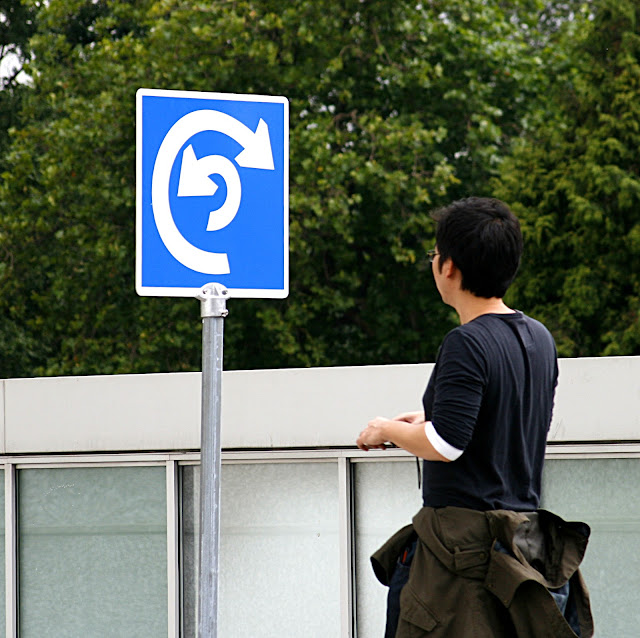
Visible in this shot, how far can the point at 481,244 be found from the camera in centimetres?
288

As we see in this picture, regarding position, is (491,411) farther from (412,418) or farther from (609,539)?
(609,539)

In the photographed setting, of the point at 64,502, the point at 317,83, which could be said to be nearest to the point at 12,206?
the point at 317,83

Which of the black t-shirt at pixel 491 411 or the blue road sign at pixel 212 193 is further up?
the blue road sign at pixel 212 193

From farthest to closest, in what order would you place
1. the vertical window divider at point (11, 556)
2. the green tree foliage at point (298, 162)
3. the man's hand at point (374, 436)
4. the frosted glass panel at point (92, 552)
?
the green tree foliage at point (298, 162), the vertical window divider at point (11, 556), the frosted glass panel at point (92, 552), the man's hand at point (374, 436)

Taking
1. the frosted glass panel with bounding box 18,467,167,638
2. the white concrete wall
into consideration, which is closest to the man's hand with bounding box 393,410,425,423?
the white concrete wall

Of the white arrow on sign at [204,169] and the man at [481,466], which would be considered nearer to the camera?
the man at [481,466]

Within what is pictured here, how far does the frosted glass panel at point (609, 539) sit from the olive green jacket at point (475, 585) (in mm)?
2850

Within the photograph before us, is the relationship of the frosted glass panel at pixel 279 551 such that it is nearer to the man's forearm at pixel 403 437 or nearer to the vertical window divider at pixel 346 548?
the vertical window divider at pixel 346 548

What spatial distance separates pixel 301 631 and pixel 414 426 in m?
3.63

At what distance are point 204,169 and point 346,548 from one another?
3.01 meters

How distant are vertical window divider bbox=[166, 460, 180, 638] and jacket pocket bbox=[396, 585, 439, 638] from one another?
3676mm

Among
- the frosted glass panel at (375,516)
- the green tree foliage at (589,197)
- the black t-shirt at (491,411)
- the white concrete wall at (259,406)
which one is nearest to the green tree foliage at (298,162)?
the green tree foliage at (589,197)

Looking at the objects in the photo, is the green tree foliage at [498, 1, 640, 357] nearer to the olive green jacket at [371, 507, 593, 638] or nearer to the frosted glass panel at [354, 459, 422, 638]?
the frosted glass panel at [354, 459, 422, 638]

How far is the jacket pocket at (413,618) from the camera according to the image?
2779mm
